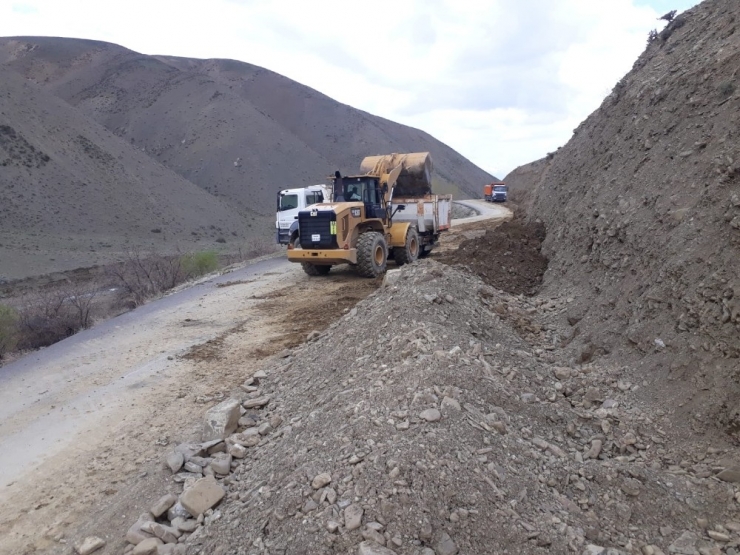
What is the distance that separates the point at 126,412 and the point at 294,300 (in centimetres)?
606

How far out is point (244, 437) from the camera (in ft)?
19.3

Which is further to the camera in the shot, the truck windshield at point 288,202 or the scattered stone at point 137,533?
the truck windshield at point 288,202

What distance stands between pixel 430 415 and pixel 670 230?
13.4 ft

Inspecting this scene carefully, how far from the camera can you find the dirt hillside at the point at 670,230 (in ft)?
17.2

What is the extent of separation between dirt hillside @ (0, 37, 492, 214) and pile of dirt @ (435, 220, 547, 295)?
50.2m

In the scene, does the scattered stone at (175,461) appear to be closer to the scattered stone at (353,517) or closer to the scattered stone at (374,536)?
the scattered stone at (353,517)

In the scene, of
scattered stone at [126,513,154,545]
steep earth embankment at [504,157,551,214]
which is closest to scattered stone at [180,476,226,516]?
scattered stone at [126,513,154,545]

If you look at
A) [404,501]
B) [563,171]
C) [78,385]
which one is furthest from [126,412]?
[563,171]

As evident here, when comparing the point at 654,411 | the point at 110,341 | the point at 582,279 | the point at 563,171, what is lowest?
the point at 110,341

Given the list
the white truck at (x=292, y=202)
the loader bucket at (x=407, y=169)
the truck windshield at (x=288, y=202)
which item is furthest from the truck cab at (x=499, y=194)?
the loader bucket at (x=407, y=169)

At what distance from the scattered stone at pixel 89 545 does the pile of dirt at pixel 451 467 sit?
0.34 meters

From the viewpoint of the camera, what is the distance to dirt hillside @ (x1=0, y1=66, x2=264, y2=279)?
3603cm

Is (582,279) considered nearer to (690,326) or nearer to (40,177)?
(690,326)

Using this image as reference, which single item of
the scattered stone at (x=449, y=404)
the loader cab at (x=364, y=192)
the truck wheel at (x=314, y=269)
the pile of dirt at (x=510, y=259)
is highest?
the loader cab at (x=364, y=192)
